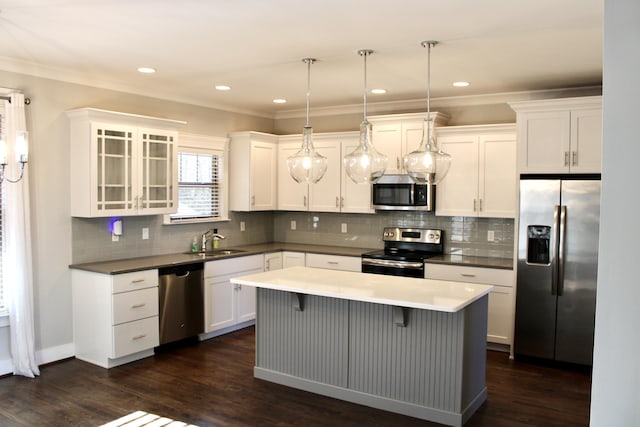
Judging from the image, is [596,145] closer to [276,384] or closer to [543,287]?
[543,287]

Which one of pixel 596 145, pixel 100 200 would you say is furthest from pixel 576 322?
pixel 100 200

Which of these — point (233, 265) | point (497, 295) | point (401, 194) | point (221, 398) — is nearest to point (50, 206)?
point (233, 265)

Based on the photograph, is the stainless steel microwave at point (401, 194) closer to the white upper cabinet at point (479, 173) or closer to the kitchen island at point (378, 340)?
the white upper cabinet at point (479, 173)

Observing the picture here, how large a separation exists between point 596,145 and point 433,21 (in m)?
2.31

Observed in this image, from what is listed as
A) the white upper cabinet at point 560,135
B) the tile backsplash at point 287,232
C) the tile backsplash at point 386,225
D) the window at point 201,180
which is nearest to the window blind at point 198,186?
the window at point 201,180

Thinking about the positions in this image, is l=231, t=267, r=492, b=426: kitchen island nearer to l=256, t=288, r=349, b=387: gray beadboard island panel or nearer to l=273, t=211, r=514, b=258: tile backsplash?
l=256, t=288, r=349, b=387: gray beadboard island panel

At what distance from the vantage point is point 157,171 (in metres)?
5.24

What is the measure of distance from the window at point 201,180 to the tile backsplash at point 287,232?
5.0 inches

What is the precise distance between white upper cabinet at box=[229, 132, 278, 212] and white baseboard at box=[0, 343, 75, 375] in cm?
249

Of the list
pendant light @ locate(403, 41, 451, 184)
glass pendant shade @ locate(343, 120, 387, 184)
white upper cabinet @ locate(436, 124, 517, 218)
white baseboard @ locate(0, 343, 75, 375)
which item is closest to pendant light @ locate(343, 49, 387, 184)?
glass pendant shade @ locate(343, 120, 387, 184)

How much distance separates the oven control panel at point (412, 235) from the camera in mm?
5992

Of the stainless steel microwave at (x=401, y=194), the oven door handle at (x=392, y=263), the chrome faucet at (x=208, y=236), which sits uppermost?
the stainless steel microwave at (x=401, y=194)

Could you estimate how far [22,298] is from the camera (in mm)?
4332

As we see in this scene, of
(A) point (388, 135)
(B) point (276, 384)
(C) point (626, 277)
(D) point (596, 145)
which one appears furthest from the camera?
(A) point (388, 135)
